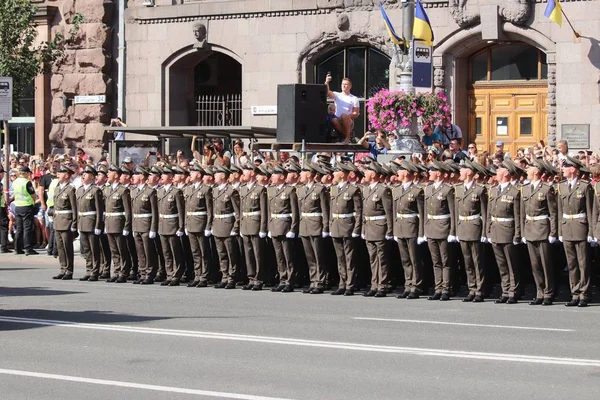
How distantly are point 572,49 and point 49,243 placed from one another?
35.5 ft

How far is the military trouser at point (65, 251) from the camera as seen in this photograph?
20266mm

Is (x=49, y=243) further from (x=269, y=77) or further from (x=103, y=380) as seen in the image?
(x=103, y=380)

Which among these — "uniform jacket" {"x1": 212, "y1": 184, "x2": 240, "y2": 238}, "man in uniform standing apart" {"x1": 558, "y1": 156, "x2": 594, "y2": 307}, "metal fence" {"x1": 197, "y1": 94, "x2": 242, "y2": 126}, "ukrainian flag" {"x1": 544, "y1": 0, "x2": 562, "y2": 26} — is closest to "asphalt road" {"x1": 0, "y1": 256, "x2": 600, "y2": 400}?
"man in uniform standing apart" {"x1": 558, "y1": 156, "x2": 594, "y2": 307}

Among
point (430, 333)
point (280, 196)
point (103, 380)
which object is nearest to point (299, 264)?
point (280, 196)

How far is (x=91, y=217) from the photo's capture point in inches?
794

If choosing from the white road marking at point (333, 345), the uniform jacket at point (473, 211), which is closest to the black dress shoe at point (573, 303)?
the uniform jacket at point (473, 211)

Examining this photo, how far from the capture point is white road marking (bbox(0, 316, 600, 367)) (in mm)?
10914

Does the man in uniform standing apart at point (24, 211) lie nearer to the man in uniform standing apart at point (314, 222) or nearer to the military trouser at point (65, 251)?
the military trouser at point (65, 251)

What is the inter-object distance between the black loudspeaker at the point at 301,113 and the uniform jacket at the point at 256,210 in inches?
55.0

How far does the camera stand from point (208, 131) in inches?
859

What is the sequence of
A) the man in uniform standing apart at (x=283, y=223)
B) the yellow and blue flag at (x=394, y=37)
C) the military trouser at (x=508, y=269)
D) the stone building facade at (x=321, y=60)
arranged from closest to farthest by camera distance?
the military trouser at (x=508, y=269) → the man in uniform standing apart at (x=283, y=223) → the yellow and blue flag at (x=394, y=37) → the stone building facade at (x=321, y=60)

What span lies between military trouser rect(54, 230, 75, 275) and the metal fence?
11.2 m

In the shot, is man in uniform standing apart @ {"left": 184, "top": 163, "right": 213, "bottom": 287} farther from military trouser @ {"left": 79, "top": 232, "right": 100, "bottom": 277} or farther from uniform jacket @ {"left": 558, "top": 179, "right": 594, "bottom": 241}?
uniform jacket @ {"left": 558, "top": 179, "right": 594, "bottom": 241}

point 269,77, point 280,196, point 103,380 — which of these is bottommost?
point 103,380
